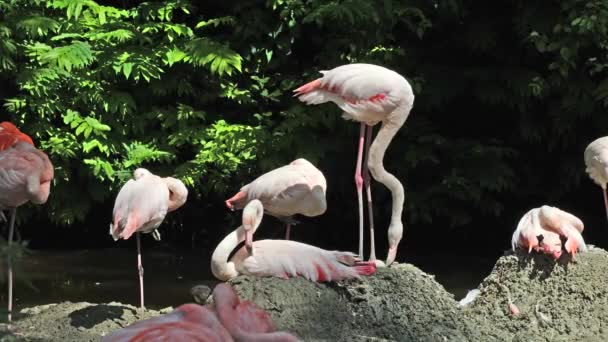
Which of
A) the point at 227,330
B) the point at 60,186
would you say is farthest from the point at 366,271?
the point at 60,186

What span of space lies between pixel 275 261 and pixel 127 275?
373 centimetres

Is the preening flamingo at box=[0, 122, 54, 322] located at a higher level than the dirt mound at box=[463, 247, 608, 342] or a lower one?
higher

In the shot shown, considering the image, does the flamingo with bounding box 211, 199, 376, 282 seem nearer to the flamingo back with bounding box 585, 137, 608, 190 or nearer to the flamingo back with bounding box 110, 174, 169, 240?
the flamingo back with bounding box 110, 174, 169, 240

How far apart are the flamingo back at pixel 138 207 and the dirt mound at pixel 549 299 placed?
179cm

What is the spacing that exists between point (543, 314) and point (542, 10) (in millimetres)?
3877

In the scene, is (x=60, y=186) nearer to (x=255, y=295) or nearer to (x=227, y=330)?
(x=255, y=295)

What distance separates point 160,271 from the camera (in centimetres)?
809

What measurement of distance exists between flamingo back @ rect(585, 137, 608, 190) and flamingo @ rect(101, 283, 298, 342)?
483cm

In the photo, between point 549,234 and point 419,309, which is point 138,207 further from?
point 549,234

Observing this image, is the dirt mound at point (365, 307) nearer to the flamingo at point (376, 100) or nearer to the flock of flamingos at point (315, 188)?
the flock of flamingos at point (315, 188)

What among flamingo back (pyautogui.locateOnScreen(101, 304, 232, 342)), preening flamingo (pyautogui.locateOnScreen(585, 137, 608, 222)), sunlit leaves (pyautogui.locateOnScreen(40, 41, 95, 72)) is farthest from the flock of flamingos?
flamingo back (pyautogui.locateOnScreen(101, 304, 232, 342))

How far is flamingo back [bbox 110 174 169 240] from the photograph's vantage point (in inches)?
209

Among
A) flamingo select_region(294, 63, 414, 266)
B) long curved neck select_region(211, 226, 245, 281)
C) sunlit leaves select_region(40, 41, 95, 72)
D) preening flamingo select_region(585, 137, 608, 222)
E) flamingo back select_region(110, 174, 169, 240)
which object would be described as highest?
sunlit leaves select_region(40, 41, 95, 72)

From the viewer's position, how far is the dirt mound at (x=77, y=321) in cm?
506
